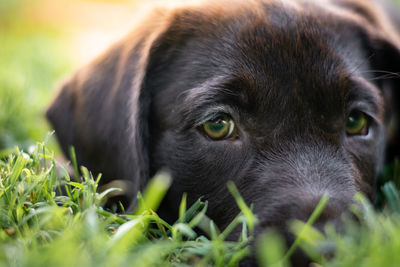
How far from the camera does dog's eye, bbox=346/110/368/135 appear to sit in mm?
2740

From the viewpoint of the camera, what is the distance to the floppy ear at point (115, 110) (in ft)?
8.82

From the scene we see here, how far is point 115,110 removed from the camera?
Answer: 2.84m

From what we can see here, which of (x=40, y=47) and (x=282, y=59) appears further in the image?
(x=40, y=47)

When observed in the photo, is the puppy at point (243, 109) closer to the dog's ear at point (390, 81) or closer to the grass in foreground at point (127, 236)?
the dog's ear at point (390, 81)

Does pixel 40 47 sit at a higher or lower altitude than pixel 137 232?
lower

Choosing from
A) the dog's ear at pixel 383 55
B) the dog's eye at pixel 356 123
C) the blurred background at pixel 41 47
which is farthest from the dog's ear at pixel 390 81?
the blurred background at pixel 41 47

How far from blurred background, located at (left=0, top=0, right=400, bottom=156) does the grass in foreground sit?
0.96m

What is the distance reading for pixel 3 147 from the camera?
377 cm

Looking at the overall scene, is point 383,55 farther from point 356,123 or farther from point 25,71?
point 25,71

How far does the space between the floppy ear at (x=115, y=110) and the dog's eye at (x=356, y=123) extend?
3.63 feet

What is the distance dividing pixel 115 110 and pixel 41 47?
19.3ft

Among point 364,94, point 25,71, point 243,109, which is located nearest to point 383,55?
point 364,94

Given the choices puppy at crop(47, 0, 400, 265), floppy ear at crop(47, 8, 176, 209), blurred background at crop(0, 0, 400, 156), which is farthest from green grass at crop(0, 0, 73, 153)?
puppy at crop(47, 0, 400, 265)

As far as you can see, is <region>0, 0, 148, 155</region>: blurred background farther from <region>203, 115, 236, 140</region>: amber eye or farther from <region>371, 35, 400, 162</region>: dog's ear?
<region>371, 35, 400, 162</region>: dog's ear
